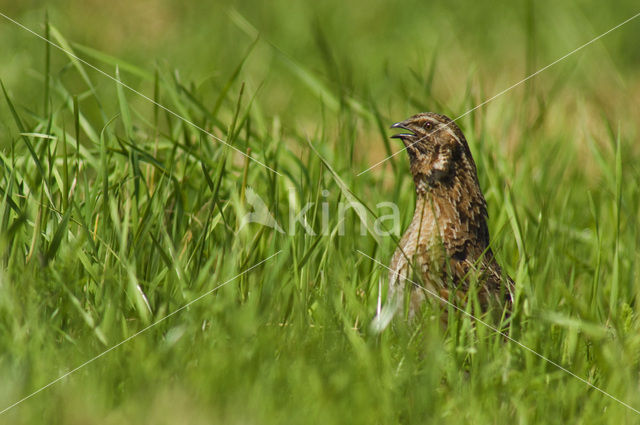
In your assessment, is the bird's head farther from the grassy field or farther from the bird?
the grassy field

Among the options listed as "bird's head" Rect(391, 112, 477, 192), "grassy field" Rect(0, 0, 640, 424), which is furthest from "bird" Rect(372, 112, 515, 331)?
"grassy field" Rect(0, 0, 640, 424)

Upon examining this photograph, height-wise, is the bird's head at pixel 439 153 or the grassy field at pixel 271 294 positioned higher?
the bird's head at pixel 439 153

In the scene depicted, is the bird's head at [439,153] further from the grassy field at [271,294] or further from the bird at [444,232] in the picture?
the grassy field at [271,294]

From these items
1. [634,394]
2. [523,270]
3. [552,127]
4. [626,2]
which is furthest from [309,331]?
[626,2]

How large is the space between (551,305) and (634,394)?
51 centimetres

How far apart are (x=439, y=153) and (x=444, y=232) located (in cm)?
27

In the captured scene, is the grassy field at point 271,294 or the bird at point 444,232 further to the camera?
the bird at point 444,232

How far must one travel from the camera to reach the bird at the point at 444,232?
2900mm

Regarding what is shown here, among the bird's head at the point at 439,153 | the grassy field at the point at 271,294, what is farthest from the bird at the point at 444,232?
the grassy field at the point at 271,294

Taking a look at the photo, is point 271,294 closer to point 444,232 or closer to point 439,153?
point 444,232

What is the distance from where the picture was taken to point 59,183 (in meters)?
3.16

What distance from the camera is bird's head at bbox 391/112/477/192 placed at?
3119 mm

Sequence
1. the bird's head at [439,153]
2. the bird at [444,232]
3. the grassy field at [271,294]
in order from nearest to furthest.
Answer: the grassy field at [271,294] → the bird at [444,232] → the bird's head at [439,153]

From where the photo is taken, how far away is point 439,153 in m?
3.13
